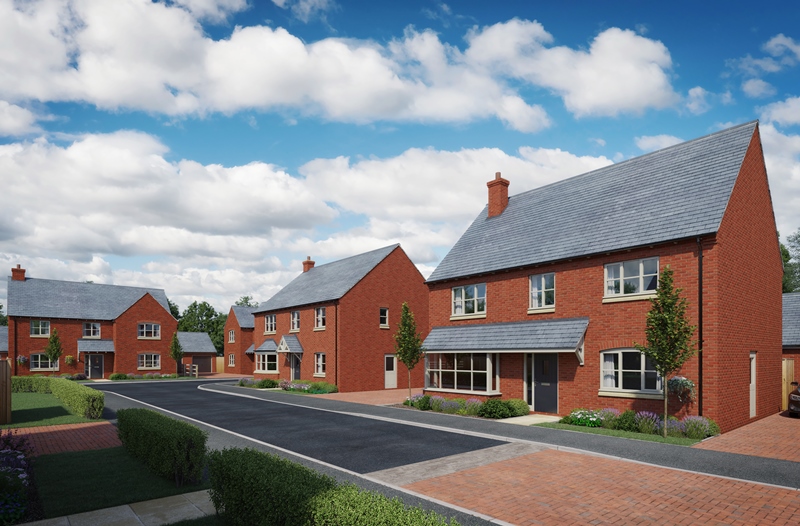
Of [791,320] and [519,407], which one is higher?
[791,320]

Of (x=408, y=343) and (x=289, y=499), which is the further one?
(x=408, y=343)

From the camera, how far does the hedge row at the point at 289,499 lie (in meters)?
5.74

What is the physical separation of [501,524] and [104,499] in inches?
281

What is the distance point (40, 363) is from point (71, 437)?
139 feet

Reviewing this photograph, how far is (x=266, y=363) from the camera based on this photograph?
4484cm

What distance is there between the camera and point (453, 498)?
10.0 meters

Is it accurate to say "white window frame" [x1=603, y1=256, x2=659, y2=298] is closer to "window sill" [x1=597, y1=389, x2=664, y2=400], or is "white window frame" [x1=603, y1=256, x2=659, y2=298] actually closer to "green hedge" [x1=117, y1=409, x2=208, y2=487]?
"window sill" [x1=597, y1=389, x2=664, y2=400]

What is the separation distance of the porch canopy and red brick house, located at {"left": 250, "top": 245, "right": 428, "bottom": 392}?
10.2 meters

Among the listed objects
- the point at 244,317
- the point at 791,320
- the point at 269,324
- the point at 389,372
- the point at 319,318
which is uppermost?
the point at 791,320

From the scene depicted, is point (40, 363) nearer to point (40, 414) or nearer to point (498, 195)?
point (40, 414)

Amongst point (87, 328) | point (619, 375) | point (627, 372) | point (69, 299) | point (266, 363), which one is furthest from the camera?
point (69, 299)

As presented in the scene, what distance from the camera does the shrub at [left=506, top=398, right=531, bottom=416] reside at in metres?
21.2

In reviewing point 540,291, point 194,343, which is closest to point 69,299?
point 194,343

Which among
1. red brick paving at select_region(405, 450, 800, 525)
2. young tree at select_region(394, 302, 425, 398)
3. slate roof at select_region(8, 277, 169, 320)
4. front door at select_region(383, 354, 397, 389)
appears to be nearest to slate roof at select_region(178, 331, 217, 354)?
slate roof at select_region(8, 277, 169, 320)
